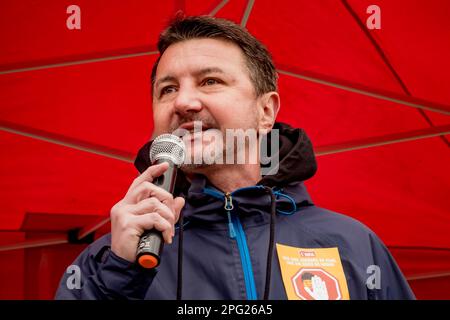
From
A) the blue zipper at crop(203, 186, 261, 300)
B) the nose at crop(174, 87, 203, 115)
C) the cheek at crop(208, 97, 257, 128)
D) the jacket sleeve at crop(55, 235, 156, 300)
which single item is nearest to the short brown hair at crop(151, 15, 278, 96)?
the cheek at crop(208, 97, 257, 128)

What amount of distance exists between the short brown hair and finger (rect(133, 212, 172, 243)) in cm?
100

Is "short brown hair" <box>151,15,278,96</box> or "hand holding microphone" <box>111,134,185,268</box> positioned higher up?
"short brown hair" <box>151,15,278,96</box>

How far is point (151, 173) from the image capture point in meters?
1.34

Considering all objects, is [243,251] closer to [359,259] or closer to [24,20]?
[359,259]

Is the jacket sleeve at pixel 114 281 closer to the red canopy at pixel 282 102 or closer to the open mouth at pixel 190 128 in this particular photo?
the open mouth at pixel 190 128

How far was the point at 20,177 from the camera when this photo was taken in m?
3.39

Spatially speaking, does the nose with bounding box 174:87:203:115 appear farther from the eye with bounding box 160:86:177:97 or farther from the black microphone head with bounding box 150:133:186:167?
the black microphone head with bounding box 150:133:186:167

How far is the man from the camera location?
5.37 ft

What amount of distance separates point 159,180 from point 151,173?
3 cm

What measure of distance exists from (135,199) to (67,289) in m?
0.42

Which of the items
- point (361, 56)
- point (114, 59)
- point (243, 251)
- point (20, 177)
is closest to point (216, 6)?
point (114, 59)

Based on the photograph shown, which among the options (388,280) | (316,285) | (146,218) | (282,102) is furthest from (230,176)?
(282,102)

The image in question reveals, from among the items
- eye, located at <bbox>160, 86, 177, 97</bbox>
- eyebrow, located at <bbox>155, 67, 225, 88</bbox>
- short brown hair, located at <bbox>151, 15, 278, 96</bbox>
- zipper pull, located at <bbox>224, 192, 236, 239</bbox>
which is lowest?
zipper pull, located at <bbox>224, 192, 236, 239</bbox>

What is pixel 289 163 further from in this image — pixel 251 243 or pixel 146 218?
pixel 146 218
